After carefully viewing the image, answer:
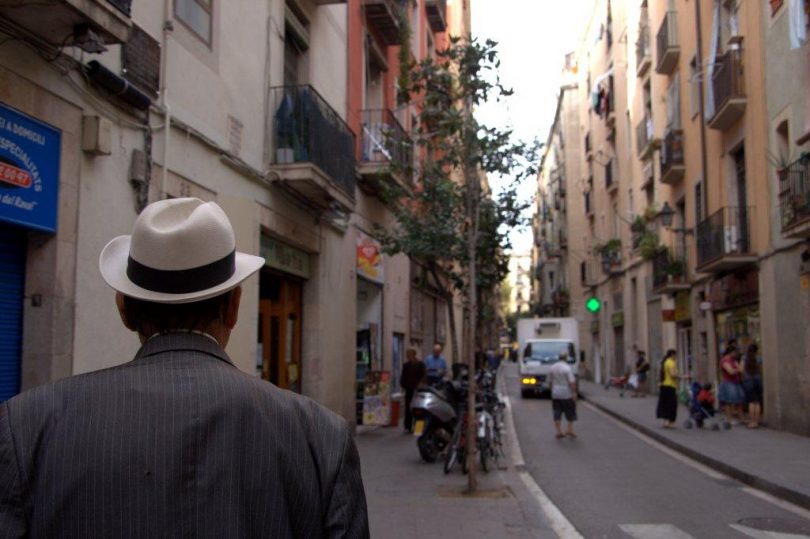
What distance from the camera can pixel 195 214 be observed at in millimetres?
1748

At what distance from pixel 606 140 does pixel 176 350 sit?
38.1m

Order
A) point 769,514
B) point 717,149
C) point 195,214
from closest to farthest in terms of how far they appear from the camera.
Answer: point 195,214 < point 769,514 < point 717,149

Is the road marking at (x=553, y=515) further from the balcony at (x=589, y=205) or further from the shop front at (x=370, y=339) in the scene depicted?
the balcony at (x=589, y=205)

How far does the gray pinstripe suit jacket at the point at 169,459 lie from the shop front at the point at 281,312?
10.8 metres

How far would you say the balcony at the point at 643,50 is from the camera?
28569 millimetres

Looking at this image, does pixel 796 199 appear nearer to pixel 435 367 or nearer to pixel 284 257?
pixel 435 367

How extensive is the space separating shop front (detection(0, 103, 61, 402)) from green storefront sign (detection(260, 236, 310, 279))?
5412mm

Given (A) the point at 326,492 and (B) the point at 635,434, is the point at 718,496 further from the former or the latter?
(A) the point at 326,492

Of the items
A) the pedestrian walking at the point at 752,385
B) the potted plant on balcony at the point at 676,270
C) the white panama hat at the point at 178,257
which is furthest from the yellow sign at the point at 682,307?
the white panama hat at the point at 178,257

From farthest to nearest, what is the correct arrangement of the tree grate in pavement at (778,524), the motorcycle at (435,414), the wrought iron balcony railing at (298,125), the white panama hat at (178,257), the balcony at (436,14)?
1. the balcony at (436,14)
2. the wrought iron balcony railing at (298,125)
3. the motorcycle at (435,414)
4. the tree grate in pavement at (778,524)
5. the white panama hat at (178,257)

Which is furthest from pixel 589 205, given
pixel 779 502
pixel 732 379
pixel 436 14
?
pixel 779 502

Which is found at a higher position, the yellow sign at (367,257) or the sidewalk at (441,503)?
the yellow sign at (367,257)

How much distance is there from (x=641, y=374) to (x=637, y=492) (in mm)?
19115

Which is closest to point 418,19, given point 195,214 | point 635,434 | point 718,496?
point 635,434
